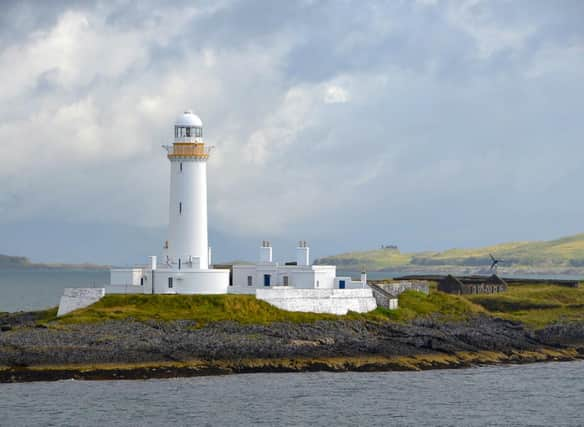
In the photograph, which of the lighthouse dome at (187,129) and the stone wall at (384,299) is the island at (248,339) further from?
the lighthouse dome at (187,129)

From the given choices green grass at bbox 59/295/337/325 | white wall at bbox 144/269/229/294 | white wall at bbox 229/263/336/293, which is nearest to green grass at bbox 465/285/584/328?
white wall at bbox 229/263/336/293

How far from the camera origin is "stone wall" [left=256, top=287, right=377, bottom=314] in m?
67.9

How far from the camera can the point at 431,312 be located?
7519 cm

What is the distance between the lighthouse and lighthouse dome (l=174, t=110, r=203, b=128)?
78 centimetres

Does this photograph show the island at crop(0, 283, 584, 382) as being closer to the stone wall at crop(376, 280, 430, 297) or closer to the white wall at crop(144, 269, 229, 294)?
the stone wall at crop(376, 280, 430, 297)

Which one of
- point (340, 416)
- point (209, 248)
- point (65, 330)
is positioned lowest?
point (340, 416)

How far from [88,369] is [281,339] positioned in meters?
11.5

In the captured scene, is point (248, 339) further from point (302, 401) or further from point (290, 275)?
point (290, 275)

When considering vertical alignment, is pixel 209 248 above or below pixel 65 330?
above

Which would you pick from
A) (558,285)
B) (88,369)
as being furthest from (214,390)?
(558,285)

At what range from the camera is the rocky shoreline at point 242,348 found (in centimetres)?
5550

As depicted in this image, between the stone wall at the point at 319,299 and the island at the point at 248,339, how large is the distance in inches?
31.9

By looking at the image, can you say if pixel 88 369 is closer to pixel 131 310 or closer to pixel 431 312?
pixel 131 310

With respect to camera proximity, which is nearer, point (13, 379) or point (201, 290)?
point (13, 379)
